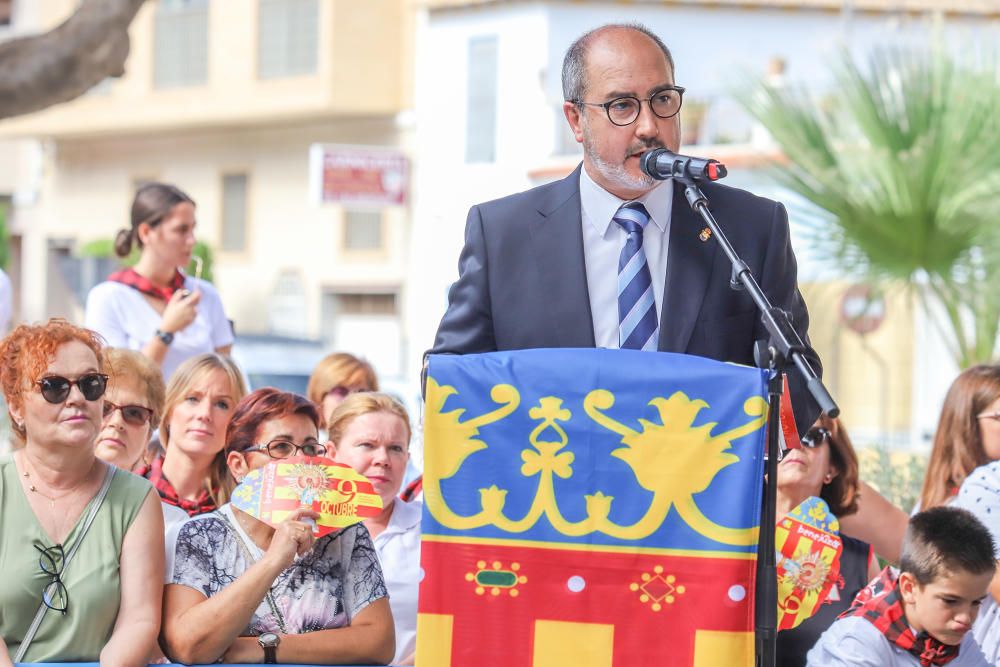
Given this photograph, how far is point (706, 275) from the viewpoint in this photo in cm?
337

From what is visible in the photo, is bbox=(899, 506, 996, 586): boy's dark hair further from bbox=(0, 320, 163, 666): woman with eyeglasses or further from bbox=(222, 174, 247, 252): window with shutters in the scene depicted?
bbox=(222, 174, 247, 252): window with shutters

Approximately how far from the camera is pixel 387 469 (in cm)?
490

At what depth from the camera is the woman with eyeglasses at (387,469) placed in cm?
480

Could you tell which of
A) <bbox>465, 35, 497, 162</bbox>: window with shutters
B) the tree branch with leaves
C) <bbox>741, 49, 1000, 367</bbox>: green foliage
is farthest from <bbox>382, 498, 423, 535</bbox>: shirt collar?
<bbox>465, 35, 497, 162</bbox>: window with shutters

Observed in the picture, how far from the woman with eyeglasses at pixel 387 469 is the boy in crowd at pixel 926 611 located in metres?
1.22

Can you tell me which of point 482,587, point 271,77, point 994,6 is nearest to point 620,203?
point 482,587

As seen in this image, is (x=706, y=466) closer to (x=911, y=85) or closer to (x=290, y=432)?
(x=290, y=432)

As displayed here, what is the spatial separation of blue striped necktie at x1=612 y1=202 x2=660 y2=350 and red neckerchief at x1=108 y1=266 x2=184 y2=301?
3655 mm

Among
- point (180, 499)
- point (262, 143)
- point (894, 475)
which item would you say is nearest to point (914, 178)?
point (894, 475)

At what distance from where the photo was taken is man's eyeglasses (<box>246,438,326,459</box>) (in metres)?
4.49

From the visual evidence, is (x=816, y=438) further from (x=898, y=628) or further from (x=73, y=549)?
(x=73, y=549)

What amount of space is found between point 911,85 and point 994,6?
49.6ft

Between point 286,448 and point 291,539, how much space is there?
674 millimetres

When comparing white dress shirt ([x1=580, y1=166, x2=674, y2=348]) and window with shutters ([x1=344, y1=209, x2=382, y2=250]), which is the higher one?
window with shutters ([x1=344, y1=209, x2=382, y2=250])
